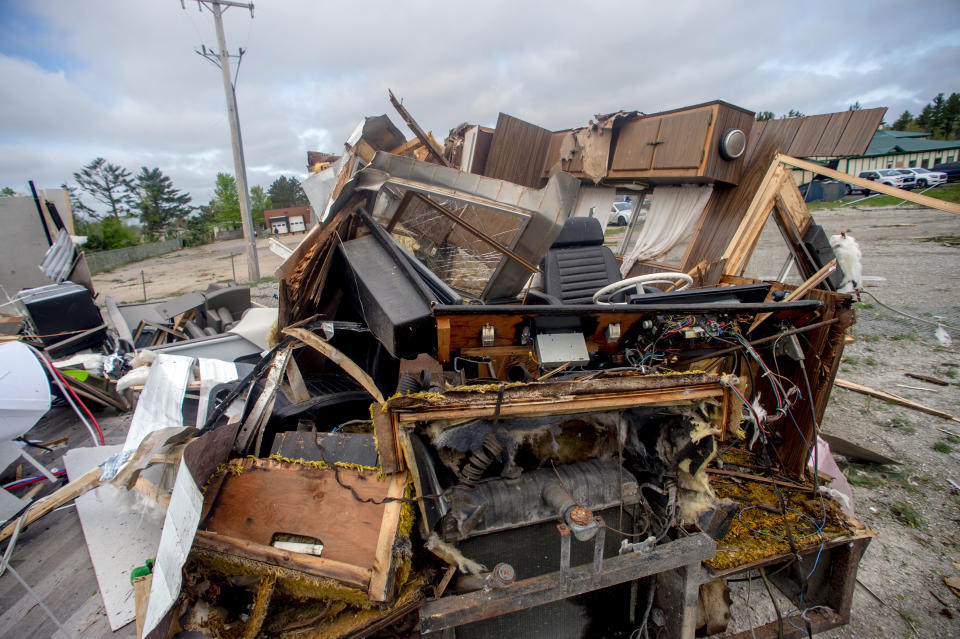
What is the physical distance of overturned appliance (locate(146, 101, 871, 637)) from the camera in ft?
5.10

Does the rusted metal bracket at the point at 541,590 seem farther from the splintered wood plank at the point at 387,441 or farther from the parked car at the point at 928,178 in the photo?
the parked car at the point at 928,178

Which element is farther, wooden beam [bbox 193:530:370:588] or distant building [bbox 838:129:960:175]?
distant building [bbox 838:129:960:175]

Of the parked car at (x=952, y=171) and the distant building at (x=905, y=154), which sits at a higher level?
the distant building at (x=905, y=154)

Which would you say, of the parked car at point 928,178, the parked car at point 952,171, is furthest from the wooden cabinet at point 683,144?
the parked car at point 952,171

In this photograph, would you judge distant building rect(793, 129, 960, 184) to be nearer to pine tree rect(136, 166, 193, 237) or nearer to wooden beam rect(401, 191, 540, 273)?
wooden beam rect(401, 191, 540, 273)

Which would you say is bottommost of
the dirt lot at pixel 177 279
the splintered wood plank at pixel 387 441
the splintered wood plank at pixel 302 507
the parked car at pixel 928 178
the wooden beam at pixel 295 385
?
the dirt lot at pixel 177 279

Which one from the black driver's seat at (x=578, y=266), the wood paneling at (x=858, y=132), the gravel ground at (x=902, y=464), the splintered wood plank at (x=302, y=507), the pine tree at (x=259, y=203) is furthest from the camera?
the pine tree at (x=259, y=203)

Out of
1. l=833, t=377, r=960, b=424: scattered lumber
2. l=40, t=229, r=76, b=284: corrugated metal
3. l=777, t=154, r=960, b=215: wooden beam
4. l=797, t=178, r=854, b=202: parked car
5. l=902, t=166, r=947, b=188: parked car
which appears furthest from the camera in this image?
l=797, t=178, r=854, b=202: parked car

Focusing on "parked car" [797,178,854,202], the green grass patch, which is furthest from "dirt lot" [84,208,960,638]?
"parked car" [797,178,854,202]

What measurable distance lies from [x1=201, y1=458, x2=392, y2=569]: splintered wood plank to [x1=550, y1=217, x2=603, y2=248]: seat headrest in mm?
2670

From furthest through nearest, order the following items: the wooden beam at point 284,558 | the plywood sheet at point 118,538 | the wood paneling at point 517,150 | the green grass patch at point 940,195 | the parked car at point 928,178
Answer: the parked car at point 928,178
the green grass patch at point 940,195
the wood paneling at point 517,150
the plywood sheet at point 118,538
the wooden beam at point 284,558

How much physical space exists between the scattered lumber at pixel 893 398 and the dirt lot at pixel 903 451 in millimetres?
71

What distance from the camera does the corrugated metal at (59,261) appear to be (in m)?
6.04

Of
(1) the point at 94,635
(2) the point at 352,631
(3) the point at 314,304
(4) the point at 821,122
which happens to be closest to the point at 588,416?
(2) the point at 352,631
